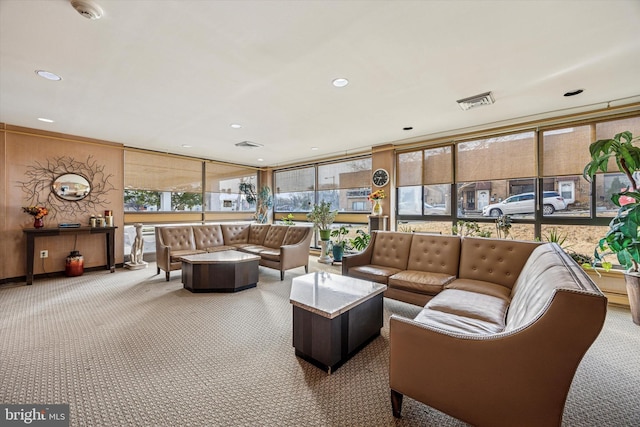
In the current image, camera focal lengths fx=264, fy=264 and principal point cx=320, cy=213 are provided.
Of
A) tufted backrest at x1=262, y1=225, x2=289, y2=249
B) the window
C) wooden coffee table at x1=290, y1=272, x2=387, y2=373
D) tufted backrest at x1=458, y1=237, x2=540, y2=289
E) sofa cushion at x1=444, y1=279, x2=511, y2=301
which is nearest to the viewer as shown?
wooden coffee table at x1=290, y1=272, x2=387, y2=373

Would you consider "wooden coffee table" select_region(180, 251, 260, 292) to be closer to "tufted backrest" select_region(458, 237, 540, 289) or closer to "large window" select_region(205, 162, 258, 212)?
"tufted backrest" select_region(458, 237, 540, 289)

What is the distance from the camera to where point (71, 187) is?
480cm

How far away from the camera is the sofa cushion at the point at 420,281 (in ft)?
8.86

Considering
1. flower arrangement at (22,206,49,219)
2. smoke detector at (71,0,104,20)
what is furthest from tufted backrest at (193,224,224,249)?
smoke detector at (71,0,104,20)

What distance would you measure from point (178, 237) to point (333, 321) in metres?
4.14

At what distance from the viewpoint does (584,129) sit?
3.69 m

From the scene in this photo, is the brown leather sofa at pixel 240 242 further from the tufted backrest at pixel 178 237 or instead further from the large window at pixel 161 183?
the large window at pixel 161 183

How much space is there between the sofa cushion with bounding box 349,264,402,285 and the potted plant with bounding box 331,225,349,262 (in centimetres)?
216

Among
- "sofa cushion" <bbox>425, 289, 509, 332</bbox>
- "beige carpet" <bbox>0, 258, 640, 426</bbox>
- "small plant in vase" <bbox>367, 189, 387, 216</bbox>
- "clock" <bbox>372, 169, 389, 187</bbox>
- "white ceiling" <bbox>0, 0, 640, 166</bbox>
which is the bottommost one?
"beige carpet" <bbox>0, 258, 640, 426</bbox>

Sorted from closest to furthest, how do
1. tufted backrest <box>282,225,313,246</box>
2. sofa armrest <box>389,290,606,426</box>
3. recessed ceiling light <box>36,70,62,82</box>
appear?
sofa armrest <box>389,290,606,426</box> → recessed ceiling light <box>36,70,62,82</box> → tufted backrest <box>282,225,313,246</box>

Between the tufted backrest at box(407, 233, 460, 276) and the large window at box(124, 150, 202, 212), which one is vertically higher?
the large window at box(124, 150, 202, 212)

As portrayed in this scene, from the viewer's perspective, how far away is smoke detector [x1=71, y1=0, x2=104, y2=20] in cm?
169

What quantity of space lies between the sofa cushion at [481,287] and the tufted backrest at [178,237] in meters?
4.52

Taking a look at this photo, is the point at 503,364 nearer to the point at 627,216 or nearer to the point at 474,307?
the point at 474,307
